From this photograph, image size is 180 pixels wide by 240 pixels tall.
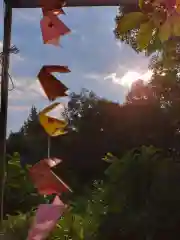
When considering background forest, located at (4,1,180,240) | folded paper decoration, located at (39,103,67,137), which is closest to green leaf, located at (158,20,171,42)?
background forest, located at (4,1,180,240)

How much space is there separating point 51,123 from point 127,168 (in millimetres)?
2365

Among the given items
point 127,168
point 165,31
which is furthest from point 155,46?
point 127,168

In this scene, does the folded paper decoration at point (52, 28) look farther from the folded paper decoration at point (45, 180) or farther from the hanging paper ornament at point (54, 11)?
the folded paper decoration at point (45, 180)

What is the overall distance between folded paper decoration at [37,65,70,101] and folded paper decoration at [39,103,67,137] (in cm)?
1

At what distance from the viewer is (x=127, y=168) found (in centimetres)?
272

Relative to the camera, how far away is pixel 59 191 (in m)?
0.37

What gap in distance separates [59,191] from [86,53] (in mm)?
1243

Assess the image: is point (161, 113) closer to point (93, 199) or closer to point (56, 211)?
point (93, 199)

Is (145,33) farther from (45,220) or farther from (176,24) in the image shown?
(45,220)

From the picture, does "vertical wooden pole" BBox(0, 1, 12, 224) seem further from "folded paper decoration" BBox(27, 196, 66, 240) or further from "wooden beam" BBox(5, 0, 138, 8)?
"folded paper decoration" BBox(27, 196, 66, 240)

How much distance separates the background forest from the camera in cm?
51

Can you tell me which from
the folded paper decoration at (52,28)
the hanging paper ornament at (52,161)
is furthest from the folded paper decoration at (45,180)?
the folded paper decoration at (52,28)

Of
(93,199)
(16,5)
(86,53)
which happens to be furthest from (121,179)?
(16,5)

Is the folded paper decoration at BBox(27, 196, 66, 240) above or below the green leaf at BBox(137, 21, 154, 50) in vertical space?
below
